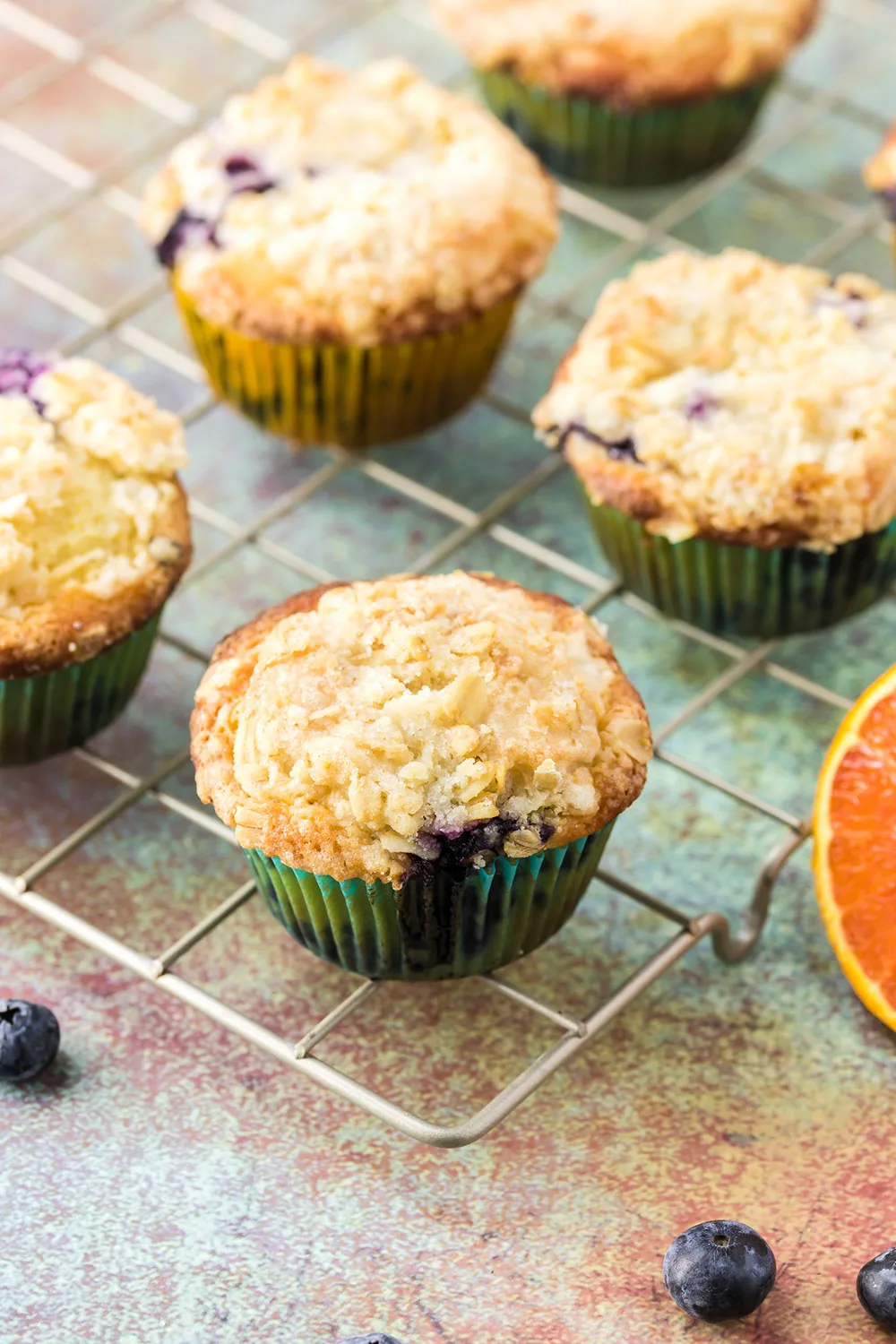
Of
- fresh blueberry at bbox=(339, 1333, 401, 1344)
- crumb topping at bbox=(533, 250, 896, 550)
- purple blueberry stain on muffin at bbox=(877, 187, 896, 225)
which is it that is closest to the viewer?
fresh blueberry at bbox=(339, 1333, 401, 1344)

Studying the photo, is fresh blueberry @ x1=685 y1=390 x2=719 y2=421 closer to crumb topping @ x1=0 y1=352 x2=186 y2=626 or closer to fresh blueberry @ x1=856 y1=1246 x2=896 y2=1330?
crumb topping @ x1=0 y1=352 x2=186 y2=626

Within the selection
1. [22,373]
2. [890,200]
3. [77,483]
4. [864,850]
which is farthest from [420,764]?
[890,200]

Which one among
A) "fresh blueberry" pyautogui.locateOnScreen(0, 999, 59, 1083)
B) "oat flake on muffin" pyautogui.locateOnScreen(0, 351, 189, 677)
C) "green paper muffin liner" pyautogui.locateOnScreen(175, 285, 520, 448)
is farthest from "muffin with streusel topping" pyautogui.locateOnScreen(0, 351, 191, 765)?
"fresh blueberry" pyautogui.locateOnScreen(0, 999, 59, 1083)

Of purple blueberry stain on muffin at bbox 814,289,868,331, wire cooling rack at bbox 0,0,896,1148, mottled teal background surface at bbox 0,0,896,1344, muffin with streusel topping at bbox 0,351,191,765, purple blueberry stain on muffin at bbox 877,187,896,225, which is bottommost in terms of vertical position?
mottled teal background surface at bbox 0,0,896,1344

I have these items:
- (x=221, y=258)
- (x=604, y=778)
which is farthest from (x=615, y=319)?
(x=604, y=778)

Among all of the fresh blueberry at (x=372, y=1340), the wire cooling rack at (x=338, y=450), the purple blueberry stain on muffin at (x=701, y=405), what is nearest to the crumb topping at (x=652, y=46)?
the wire cooling rack at (x=338, y=450)

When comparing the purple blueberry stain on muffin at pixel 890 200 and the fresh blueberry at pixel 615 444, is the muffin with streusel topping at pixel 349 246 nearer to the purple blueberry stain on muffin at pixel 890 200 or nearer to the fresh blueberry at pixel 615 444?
the fresh blueberry at pixel 615 444

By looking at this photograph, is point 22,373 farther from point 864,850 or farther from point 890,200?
point 890,200
